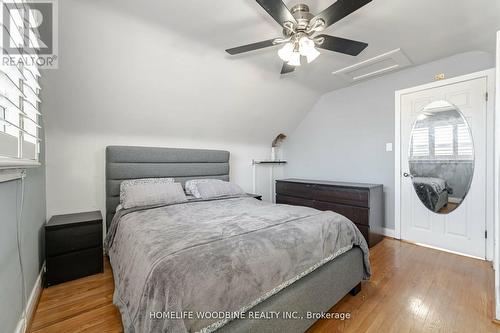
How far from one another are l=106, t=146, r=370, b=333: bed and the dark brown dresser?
115 cm

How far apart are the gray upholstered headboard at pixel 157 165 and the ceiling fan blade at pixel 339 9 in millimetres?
2463

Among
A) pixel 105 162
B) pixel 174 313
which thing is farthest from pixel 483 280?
pixel 105 162

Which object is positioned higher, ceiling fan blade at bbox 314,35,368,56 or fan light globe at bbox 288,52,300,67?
ceiling fan blade at bbox 314,35,368,56

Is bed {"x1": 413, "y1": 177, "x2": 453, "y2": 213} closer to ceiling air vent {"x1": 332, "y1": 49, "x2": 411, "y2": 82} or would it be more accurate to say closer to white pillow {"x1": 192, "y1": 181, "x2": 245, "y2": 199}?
ceiling air vent {"x1": 332, "y1": 49, "x2": 411, "y2": 82}

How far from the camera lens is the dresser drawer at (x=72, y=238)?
6.47 feet

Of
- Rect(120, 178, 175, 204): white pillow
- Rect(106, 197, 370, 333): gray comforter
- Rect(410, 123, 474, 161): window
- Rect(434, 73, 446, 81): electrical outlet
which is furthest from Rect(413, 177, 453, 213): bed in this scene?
Rect(120, 178, 175, 204): white pillow

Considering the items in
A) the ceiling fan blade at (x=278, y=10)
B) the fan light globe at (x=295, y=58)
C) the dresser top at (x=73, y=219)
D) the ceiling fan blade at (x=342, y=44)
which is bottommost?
the dresser top at (x=73, y=219)

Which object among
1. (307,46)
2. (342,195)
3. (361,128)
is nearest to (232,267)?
(307,46)

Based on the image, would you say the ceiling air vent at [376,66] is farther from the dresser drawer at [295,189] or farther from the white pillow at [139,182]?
the white pillow at [139,182]

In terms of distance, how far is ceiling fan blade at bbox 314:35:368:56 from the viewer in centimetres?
169

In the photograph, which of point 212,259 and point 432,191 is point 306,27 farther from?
point 432,191

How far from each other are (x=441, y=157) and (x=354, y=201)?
119 cm

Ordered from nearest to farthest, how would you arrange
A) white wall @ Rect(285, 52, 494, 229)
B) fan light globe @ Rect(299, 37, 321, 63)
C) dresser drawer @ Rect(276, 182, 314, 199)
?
fan light globe @ Rect(299, 37, 321, 63) → white wall @ Rect(285, 52, 494, 229) → dresser drawer @ Rect(276, 182, 314, 199)

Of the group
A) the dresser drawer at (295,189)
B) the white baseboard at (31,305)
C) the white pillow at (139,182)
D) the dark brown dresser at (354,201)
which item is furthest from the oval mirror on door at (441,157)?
the white baseboard at (31,305)
